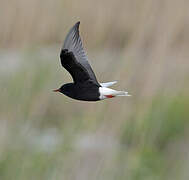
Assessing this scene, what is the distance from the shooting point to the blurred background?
2461mm

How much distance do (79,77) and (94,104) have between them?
95 centimetres

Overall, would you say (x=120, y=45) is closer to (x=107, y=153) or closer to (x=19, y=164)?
(x=107, y=153)

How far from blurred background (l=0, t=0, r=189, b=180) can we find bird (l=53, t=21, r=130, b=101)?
2.17ft

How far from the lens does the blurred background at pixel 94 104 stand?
2.46 m

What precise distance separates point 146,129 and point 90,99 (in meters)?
1.08

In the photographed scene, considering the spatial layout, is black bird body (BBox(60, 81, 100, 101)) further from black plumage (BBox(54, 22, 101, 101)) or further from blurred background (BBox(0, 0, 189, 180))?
blurred background (BBox(0, 0, 189, 180))

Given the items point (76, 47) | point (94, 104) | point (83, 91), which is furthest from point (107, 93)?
point (94, 104)

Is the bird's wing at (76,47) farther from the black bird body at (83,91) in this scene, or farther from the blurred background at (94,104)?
the blurred background at (94,104)

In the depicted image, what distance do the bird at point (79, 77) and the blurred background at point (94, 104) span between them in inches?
26.0

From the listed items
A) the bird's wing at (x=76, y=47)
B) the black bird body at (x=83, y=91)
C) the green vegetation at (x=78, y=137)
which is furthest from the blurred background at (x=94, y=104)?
the black bird body at (x=83, y=91)

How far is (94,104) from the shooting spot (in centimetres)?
264

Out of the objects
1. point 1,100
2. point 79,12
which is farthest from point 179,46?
point 1,100

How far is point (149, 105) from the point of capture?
269cm

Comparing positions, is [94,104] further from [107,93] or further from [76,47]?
[107,93]
